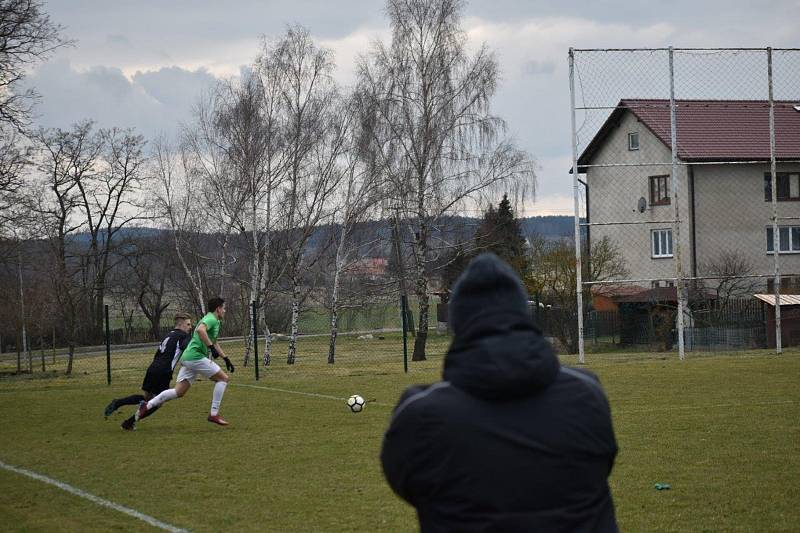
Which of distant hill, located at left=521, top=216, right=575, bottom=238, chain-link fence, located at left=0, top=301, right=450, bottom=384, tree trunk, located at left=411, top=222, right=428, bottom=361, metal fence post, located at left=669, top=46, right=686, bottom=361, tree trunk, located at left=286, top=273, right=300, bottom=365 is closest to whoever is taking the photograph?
metal fence post, located at left=669, top=46, right=686, bottom=361

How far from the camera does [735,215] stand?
1673 inches

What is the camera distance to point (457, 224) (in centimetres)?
3812

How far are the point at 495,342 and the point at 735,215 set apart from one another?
4207 cm

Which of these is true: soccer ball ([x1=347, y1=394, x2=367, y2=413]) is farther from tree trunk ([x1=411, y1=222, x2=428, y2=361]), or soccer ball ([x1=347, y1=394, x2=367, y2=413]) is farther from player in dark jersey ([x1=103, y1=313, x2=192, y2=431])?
tree trunk ([x1=411, y1=222, x2=428, y2=361])

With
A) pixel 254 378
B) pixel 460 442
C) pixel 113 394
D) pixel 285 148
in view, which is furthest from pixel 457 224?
pixel 460 442

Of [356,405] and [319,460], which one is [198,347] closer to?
[356,405]

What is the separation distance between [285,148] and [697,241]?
698 inches

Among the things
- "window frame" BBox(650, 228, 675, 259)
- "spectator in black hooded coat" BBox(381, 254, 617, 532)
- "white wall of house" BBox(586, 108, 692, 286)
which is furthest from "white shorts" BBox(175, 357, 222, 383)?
"window frame" BBox(650, 228, 675, 259)

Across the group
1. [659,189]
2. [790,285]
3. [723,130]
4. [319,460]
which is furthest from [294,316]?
[319,460]

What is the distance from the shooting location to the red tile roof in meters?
32.7

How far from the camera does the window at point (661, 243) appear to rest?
130ft

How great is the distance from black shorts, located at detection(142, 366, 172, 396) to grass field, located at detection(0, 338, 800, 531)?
1.95ft

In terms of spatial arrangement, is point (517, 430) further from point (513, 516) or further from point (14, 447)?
point (14, 447)

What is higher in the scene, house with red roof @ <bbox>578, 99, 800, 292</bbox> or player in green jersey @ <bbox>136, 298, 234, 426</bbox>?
house with red roof @ <bbox>578, 99, 800, 292</bbox>
